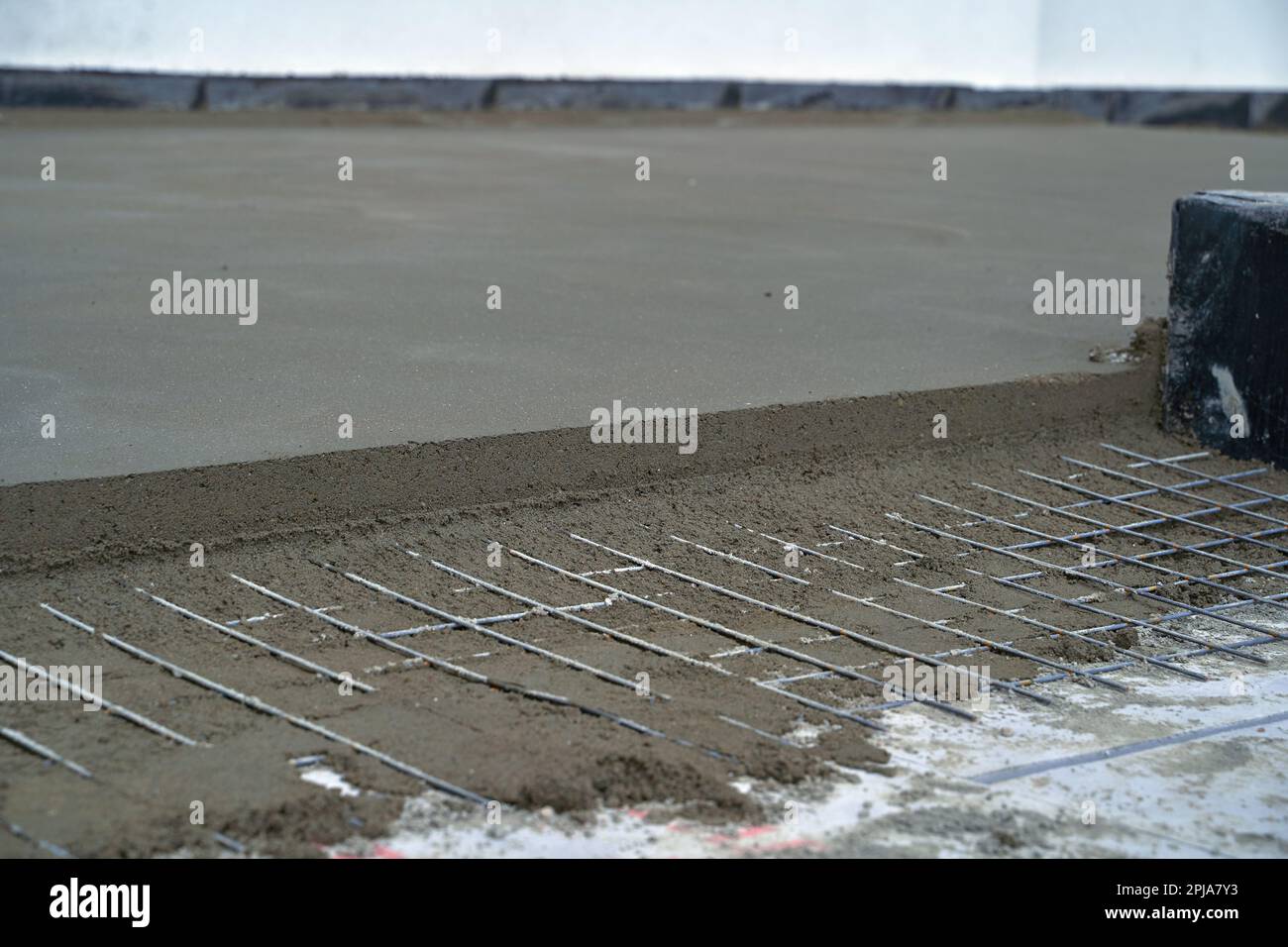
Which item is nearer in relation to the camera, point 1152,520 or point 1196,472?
point 1152,520

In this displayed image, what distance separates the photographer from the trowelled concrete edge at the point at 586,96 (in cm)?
1180

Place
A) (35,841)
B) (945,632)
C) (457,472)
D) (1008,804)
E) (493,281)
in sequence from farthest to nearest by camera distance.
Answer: (493,281), (457,472), (945,632), (1008,804), (35,841)

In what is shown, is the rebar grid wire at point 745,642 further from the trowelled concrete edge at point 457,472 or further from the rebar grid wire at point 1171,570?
the rebar grid wire at point 1171,570

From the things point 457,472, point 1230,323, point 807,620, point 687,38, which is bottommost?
point 807,620

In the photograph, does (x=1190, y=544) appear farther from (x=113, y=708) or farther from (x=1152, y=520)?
(x=113, y=708)

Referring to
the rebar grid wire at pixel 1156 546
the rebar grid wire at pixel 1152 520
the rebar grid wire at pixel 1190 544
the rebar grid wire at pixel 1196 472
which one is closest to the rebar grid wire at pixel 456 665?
the rebar grid wire at pixel 1156 546

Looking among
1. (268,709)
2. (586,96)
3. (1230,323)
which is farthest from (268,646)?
(586,96)

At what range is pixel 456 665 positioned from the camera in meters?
3.01

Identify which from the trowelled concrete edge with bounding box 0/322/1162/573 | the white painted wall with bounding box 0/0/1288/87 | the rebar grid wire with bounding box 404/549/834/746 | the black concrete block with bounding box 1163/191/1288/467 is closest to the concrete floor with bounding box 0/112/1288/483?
the trowelled concrete edge with bounding box 0/322/1162/573

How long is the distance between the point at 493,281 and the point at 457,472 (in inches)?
→ 85.7

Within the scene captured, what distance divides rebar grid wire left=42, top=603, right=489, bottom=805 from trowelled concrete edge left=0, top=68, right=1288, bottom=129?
970cm

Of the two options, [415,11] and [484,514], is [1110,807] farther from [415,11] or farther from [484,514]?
[415,11]
